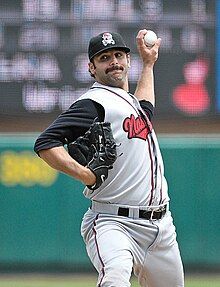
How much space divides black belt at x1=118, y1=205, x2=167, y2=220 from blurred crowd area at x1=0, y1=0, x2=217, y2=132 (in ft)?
9.03

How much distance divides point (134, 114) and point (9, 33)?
2.93 m

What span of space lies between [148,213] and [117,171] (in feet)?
0.80

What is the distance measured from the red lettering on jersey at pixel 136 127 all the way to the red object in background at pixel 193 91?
2.79m

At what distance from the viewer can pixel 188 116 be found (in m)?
7.45

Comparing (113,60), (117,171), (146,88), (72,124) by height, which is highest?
(113,60)

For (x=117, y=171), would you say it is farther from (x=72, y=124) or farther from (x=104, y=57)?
(x=104, y=57)

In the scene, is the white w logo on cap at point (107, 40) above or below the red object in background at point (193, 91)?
above

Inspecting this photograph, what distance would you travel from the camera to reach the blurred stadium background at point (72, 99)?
24.1ft

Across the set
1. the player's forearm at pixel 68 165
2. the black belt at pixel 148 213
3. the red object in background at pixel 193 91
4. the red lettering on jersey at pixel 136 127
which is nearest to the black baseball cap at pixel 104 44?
the red lettering on jersey at pixel 136 127

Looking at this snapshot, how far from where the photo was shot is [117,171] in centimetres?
453

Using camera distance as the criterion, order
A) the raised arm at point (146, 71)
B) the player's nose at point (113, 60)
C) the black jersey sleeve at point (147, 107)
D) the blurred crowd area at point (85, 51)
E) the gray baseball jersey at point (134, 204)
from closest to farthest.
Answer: the gray baseball jersey at point (134, 204) → the player's nose at point (113, 60) → the black jersey sleeve at point (147, 107) → the raised arm at point (146, 71) → the blurred crowd area at point (85, 51)

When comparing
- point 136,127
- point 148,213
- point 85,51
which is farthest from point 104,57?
point 85,51

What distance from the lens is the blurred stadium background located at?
734 centimetres

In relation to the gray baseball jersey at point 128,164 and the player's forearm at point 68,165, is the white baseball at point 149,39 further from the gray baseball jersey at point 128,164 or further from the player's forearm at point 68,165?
the player's forearm at point 68,165
